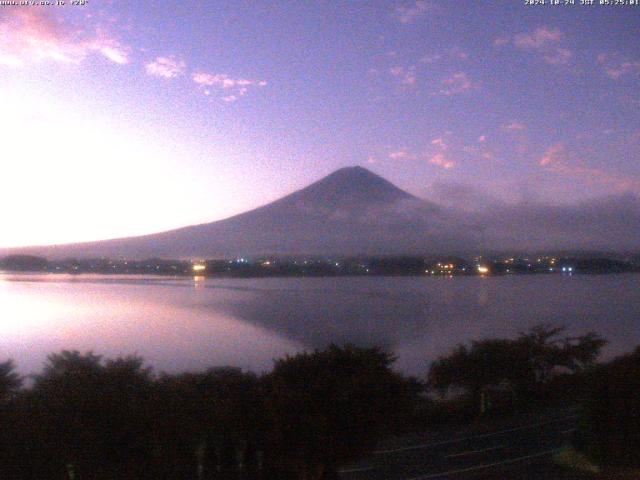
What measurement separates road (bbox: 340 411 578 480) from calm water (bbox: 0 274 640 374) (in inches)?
244

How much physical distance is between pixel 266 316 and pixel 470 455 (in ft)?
54.3

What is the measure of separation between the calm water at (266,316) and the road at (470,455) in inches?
244

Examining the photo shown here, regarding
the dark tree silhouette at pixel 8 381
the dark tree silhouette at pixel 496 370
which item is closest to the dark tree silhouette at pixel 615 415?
the dark tree silhouette at pixel 8 381

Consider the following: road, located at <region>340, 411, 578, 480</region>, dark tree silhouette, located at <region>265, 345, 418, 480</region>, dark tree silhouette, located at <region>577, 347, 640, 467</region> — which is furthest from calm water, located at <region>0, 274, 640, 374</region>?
dark tree silhouette, located at <region>577, 347, 640, 467</region>

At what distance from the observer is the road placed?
8.71 metres

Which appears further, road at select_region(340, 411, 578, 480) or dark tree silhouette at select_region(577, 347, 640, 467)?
road at select_region(340, 411, 578, 480)

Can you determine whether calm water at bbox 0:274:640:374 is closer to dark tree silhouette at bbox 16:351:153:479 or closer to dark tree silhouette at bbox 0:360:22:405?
dark tree silhouette at bbox 0:360:22:405

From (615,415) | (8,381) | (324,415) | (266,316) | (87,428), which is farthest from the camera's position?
(266,316)

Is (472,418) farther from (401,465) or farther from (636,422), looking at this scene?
(636,422)

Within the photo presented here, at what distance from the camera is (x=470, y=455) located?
9.90 metres

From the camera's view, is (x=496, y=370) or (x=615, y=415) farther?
(x=496, y=370)

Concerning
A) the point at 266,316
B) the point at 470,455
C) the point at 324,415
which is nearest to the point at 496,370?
the point at 470,455

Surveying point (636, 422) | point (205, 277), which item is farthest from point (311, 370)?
point (205, 277)

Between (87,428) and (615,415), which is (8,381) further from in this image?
(615,415)
